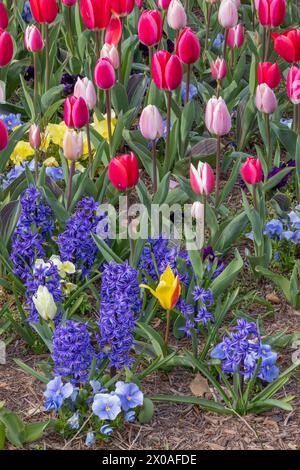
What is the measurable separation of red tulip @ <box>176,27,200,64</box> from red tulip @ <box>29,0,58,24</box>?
684 millimetres

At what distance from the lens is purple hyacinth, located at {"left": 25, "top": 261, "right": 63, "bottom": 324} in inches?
132

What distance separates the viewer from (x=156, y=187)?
13.5ft

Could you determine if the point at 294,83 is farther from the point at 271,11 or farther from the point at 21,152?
the point at 21,152

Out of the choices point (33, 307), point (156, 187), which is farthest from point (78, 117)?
point (33, 307)

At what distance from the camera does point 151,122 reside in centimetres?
375

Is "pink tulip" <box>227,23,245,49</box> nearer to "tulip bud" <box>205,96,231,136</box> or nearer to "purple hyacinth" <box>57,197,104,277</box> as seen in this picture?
"tulip bud" <box>205,96,231,136</box>

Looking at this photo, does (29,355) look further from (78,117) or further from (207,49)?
(207,49)

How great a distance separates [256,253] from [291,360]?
58 cm

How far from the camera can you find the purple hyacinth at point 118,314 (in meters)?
3.15

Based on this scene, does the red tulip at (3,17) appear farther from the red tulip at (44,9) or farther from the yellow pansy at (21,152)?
the yellow pansy at (21,152)

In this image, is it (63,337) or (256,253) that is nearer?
(63,337)

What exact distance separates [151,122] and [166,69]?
27 centimetres

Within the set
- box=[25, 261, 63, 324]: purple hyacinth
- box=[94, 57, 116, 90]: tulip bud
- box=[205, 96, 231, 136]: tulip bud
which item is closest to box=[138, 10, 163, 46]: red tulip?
box=[94, 57, 116, 90]: tulip bud

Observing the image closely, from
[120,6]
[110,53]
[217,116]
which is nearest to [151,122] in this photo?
[217,116]
